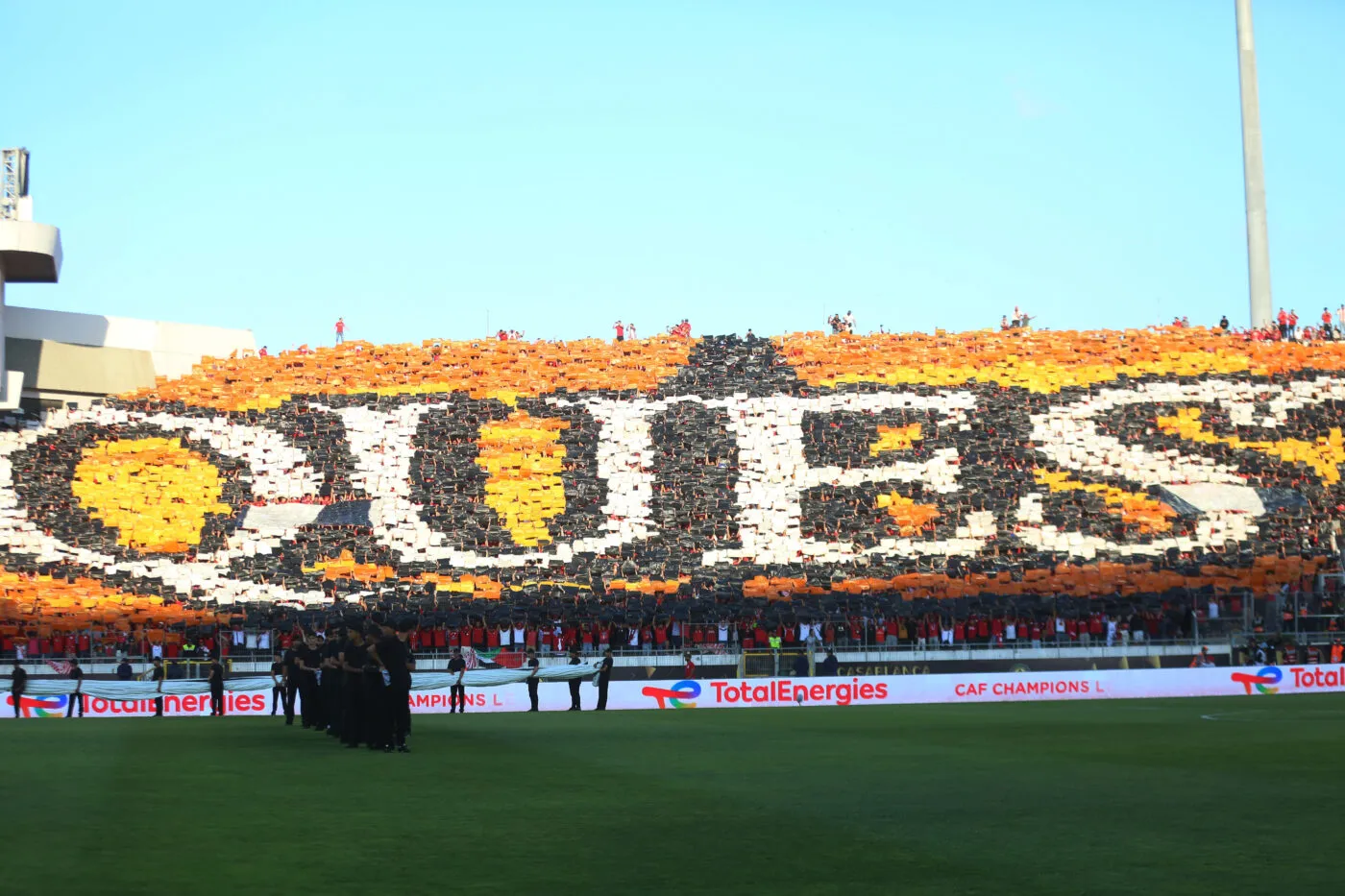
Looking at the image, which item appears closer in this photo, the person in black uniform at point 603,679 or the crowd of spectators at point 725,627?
the person in black uniform at point 603,679

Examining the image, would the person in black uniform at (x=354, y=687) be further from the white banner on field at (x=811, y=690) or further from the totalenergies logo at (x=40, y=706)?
the totalenergies logo at (x=40, y=706)

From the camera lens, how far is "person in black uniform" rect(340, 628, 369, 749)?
22.1 m

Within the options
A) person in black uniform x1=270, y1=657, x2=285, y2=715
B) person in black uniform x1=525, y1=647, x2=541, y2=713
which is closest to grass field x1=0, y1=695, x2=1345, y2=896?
person in black uniform x1=270, y1=657, x2=285, y2=715

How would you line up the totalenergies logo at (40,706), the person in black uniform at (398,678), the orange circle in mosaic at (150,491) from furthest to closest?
1. the orange circle in mosaic at (150,491)
2. the totalenergies logo at (40,706)
3. the person in black uniform at (398,678)

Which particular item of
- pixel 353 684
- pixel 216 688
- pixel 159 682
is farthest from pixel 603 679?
pixel 353 684

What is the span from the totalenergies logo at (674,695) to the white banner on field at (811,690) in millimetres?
22

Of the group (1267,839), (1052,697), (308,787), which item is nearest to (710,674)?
(1052,697)

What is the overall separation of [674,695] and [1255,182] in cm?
4389

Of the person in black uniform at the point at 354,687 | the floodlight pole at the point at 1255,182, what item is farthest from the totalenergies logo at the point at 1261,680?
the floodlight pole at the point at 1255,182

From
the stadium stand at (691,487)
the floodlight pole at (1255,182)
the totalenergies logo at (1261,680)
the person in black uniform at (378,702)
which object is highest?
the floodlight pole at (1255,182)

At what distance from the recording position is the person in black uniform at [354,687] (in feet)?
72.5

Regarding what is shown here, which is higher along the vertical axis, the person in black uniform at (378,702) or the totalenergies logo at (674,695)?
the person in black uniform at (378,702)

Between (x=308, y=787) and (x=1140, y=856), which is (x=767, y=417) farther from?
(x=1140, y=856)

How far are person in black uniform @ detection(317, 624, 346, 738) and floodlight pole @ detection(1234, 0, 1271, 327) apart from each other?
5292 centimetres
